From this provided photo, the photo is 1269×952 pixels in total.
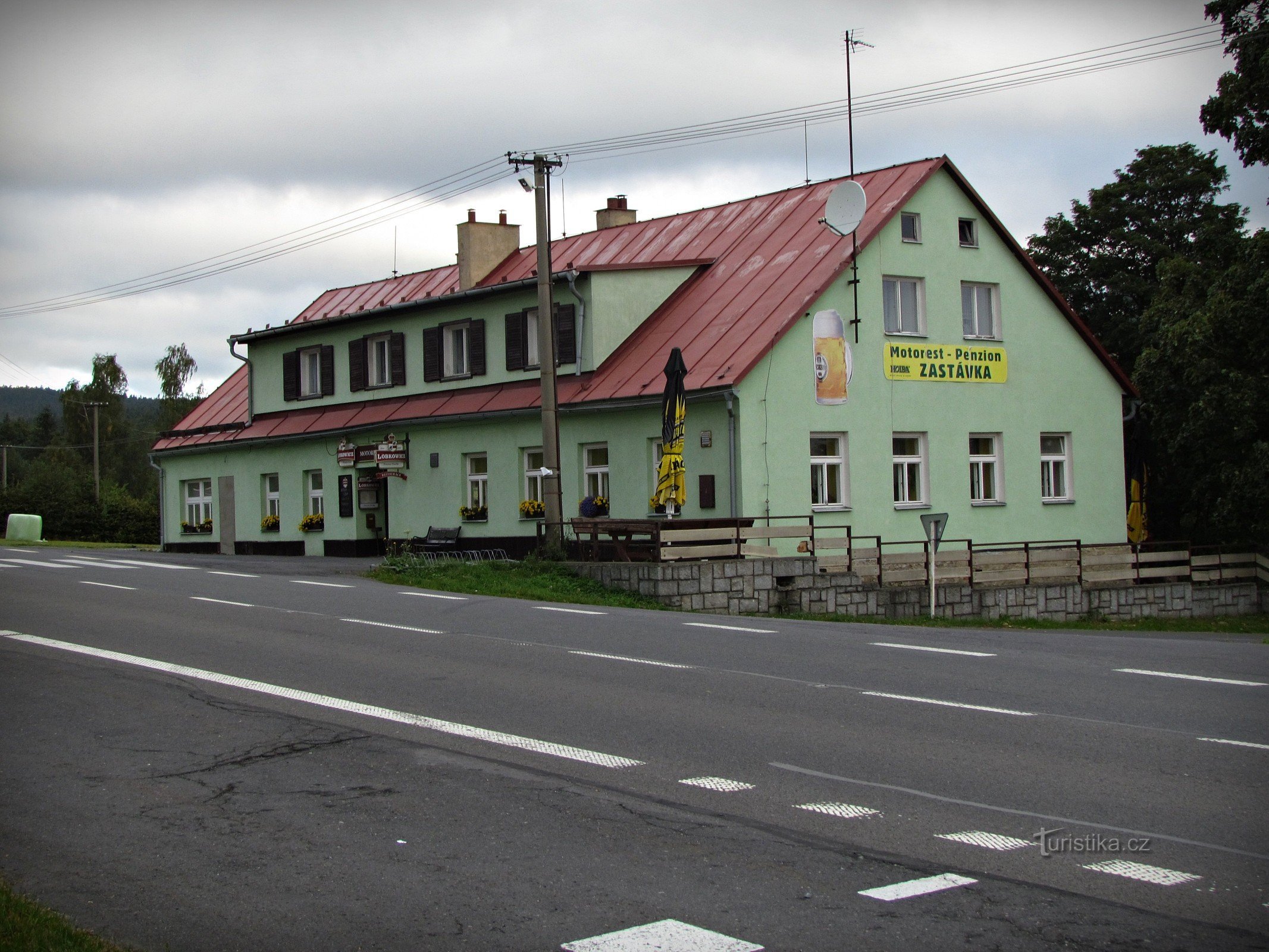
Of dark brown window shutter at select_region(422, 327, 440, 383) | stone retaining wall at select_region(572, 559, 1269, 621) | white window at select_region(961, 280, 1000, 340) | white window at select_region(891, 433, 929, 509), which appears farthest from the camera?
dark brown window shutter at select_region(422, 327, 440, 383)

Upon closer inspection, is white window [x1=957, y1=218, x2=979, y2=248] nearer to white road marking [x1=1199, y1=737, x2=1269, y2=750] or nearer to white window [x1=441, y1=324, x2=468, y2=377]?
white window [x1=441, y1=324, x2=468, y2=377]

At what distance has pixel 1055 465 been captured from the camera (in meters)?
31.7

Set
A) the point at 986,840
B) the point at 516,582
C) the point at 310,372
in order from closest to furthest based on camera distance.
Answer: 1. the point at 986,840
2. the point at 516,582
3. the point at 310,372

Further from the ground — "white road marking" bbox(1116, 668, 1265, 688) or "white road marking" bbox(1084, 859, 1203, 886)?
"white road marking" bbox(1116, 668, 1265, 688)

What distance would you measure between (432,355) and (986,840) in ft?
95.3

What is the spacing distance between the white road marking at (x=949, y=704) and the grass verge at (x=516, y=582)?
10167 millimetres

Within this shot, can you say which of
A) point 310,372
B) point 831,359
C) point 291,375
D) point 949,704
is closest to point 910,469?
point 831,359

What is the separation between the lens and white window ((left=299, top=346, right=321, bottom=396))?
3909cm

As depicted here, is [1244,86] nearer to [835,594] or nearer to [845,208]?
[845,208]

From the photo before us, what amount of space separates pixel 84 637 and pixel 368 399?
2284cm

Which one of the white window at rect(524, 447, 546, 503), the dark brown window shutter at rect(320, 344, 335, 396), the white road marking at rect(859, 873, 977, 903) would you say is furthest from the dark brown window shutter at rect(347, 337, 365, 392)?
the white road marking at rect(859, 873, 977, 903)

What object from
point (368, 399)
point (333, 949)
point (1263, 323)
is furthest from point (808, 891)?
point (368, 399)

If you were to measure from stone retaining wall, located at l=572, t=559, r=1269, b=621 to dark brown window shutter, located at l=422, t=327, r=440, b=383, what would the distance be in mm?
12328

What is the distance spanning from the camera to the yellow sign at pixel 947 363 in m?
28.6
